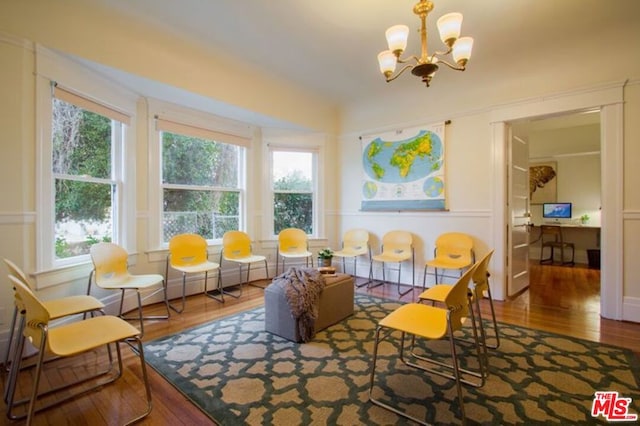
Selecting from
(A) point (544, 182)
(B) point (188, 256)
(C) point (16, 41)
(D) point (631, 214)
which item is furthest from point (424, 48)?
(A) point (544, 182)

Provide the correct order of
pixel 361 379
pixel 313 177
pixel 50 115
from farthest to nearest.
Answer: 1. pixel 313 177
2. pixel 50 115
3. pixel 361 379

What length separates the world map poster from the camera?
4.12 metres

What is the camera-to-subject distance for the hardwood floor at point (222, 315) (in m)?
1.68

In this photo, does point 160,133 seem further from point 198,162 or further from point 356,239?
point 356,239

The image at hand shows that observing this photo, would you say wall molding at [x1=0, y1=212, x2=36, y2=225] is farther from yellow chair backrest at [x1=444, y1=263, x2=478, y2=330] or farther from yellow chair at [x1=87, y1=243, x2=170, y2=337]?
yellow chair backrest at [x1=444, y1=263, x2=478, y2=330]

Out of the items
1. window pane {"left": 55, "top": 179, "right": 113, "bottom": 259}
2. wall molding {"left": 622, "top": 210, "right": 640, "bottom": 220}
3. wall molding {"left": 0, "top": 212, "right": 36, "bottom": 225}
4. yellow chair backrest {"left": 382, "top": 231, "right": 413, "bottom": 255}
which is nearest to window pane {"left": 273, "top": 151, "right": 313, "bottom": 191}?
yellow chair backrest {"left": 382, "top": 231, "right": 413, "bottom": 255}

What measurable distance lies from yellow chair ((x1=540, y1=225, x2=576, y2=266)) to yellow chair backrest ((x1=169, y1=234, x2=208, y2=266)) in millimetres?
6528

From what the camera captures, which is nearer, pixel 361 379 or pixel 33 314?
pixel 33 314

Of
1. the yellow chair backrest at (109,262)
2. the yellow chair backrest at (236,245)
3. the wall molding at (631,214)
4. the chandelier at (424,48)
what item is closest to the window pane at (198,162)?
the yellow chair backrest at (236,245)

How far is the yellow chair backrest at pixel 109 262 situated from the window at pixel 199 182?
793mm

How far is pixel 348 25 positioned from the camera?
2811 millimetres

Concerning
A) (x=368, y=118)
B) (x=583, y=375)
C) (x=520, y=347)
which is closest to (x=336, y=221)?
(x=368, y=118)

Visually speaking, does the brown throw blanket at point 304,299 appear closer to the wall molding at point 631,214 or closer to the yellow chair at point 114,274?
the yellow chair at point 114,274

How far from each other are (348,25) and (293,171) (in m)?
2.53
